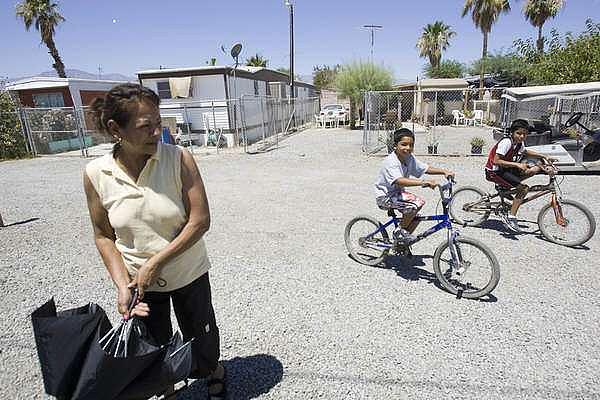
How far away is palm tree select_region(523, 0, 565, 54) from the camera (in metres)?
23.9

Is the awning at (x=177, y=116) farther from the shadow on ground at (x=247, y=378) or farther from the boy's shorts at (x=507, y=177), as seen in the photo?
the shadow on ground at (x=247, y=378)

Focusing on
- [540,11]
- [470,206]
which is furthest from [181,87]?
[540,11]

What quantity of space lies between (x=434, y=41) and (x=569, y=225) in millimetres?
37478

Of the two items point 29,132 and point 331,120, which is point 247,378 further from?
point 331,120

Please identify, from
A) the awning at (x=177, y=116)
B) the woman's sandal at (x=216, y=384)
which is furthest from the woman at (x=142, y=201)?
the awning at (x=177, y=116)

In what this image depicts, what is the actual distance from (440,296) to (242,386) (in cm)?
214

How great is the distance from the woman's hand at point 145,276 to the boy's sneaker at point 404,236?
282 cm

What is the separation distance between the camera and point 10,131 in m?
15.7

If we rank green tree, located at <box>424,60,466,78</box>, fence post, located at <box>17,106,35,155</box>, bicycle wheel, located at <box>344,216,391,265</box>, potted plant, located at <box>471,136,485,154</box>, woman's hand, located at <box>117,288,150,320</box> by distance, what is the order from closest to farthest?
1. woman's hand, located at <box>117,288,150,320</box>
2. bicycle wheel, located at <box>344,216,391,265</box>
3. potted plant, located at <box>471,136,485,154</box>
4. fence post, located at <box>17,106,35,155</box>
5. green tree, located at <box>424,60,466,78</box>

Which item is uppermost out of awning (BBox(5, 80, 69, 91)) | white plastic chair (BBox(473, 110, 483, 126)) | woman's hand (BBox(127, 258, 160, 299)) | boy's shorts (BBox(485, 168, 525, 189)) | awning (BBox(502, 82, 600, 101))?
awning (BBox(5, 80, 69, 91))

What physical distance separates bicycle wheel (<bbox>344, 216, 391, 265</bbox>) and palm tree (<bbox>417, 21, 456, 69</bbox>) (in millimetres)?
38232

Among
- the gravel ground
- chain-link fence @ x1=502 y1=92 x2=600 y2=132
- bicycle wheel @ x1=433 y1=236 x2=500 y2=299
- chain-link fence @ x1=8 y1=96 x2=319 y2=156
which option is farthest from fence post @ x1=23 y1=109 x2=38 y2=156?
chain-link fence @ x1=502 y1=92 x2=600 y2=132

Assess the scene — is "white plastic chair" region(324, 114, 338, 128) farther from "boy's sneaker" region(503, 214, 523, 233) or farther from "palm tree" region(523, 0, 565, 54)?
"boy's sneaker" region(503, 214, 523, 233)

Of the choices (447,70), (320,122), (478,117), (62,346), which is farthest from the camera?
(447,70)
